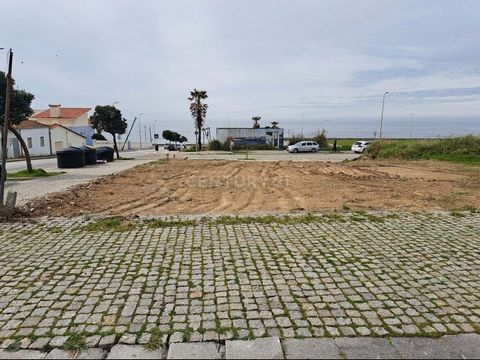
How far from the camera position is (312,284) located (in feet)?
12.9

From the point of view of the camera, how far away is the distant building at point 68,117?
5762cm

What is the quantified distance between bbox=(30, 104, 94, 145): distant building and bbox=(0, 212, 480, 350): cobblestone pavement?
191 feet

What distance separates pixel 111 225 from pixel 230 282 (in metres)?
3.53

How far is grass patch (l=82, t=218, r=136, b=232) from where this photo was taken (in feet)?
20.5

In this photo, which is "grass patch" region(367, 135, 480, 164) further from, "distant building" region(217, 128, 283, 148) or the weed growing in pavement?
the weed growing in pavement

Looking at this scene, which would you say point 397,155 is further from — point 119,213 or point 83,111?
point 83,111

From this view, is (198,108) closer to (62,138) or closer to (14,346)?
(62,138)

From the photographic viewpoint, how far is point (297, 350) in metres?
2.78

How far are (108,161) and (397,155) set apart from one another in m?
23.9

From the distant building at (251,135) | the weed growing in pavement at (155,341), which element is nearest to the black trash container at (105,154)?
the distant building at (251,135)

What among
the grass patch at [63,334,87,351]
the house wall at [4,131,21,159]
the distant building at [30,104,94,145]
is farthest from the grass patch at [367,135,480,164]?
the distant building at [30,104,94,145]

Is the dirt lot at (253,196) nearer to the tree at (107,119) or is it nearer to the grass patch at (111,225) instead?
the grass patch at (111,225)

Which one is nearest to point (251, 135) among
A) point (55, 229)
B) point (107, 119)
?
point (107, 119)

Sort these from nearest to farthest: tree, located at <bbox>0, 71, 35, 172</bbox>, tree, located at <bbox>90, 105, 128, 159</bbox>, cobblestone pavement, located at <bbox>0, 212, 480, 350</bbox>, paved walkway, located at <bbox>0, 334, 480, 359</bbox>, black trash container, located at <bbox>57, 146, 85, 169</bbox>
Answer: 1. paved walkway, located at <bbox>0, 334, 480, 359</bbox>
2. cobblestone pavement, located at <bbox>0, 212, 480, 350</bbox>
3. tree, located at <bbox>0, 71, 35, 172</bbox>
4. black trash container, located at <bbox>57, 146, 85, 169</bbox>
5. tree, located at <bbox>90, 105, 128, 159</bbox>
